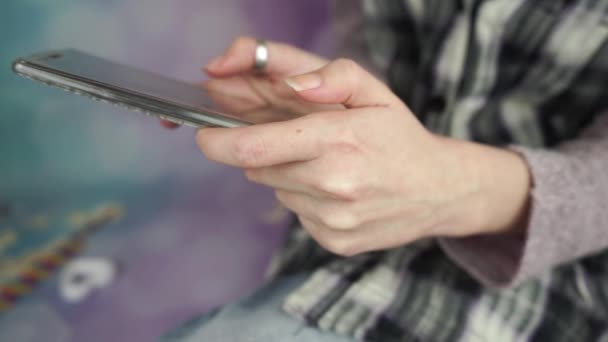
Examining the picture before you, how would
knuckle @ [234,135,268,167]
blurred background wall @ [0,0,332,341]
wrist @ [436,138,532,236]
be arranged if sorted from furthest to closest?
blurred background wall @ [0,0,332,341]
wrist @ [436,138,532,236]
knuckle @ [234,135,268,167]

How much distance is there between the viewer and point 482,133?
59cm

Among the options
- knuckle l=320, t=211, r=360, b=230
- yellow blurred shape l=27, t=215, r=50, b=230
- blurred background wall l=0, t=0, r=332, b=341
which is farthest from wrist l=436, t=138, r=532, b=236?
yellow blurred shape l=27, t=215, r=50, b=230

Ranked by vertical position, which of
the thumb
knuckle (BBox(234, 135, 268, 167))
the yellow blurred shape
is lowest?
the yellow blurred shape

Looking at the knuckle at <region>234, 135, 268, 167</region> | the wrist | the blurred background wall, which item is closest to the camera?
the knuckle at <region>234, 135, 268, 167</region>

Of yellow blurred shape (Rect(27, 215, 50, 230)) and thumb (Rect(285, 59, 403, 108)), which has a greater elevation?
thumb (Rect(285, 59, 403, 108))

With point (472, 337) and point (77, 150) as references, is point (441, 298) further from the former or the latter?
point (77, 150)

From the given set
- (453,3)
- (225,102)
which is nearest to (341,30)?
(453,3)

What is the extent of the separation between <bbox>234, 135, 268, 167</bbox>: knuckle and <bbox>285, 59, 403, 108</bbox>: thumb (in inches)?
1.9

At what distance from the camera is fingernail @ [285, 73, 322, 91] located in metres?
0.35

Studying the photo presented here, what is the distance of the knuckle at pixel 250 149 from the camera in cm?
33

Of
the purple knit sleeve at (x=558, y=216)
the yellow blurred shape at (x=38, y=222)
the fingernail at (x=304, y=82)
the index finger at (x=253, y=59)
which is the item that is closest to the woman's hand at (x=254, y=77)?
the index finger at (x=253, y=59)

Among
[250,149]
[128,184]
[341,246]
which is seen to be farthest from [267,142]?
[128,184]

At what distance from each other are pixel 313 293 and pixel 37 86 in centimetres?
43

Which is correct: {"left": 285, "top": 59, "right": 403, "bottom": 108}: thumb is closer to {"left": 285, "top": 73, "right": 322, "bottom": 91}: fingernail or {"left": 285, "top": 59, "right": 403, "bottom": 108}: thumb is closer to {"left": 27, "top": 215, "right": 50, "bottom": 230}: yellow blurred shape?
{"left": 285, "top": 73, "right": 322, "bottom": 91}: fingernail
